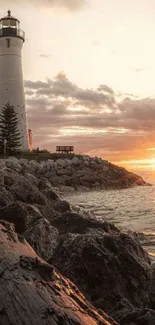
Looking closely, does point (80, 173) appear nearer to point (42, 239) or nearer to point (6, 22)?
point (6, 22)

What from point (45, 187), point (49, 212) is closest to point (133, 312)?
point (49, 212)

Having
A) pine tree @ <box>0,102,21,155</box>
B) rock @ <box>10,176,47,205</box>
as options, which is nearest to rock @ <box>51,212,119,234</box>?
rock @ <box>10,176,47,205</box>

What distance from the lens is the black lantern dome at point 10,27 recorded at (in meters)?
51.2

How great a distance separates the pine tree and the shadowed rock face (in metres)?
47.0

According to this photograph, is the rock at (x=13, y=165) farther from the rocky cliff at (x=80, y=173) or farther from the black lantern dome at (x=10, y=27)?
the black lantern dome at (x=10, y=27)

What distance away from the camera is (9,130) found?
170 ft

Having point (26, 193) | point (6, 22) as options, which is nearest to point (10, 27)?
point (6, 22)

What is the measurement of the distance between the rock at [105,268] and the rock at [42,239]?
2.07 feet

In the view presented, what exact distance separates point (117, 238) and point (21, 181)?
7404mm

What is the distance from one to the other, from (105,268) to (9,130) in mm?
46402

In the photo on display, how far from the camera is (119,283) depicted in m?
6.56

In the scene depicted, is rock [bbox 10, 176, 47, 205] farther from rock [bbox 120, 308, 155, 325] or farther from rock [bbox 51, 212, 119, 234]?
rock [bbox 120, 308, 155, 325]

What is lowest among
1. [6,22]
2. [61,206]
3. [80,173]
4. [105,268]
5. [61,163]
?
[80,173]

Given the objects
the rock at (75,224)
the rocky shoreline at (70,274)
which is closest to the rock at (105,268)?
the rocky shoreline at (70,274)
